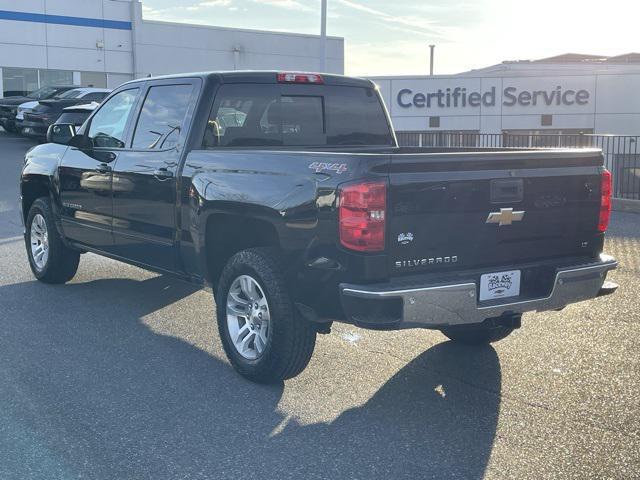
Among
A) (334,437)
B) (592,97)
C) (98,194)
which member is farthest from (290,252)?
(592,97)

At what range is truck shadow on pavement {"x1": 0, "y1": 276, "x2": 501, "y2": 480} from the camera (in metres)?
3.82

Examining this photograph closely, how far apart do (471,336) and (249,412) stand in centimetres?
196

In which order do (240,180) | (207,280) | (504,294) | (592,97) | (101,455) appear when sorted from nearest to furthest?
(101,455) → (504,294) → (240,180) → (207,280) → (592,97)

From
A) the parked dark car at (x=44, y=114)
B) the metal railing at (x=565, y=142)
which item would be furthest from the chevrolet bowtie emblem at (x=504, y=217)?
the parked dark car at (x=44, y=114)

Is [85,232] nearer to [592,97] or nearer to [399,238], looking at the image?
[399,238]

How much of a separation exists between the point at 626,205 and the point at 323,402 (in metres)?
11.0

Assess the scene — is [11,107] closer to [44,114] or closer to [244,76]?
[44,114]

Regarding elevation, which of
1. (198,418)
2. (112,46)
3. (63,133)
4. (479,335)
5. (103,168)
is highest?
(112,46)

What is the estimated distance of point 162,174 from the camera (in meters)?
5.84

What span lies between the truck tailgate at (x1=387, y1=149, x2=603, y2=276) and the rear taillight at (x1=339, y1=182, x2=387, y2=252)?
0.20 ft

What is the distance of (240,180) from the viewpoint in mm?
5027

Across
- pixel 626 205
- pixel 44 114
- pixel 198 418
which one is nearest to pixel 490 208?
pixel 198 418

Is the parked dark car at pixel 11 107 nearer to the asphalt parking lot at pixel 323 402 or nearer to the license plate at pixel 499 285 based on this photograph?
the asphalt parking lot at pixel 323 402

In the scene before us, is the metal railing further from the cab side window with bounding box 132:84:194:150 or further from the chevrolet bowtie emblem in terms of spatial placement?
the chevrolet bowtie emblem
